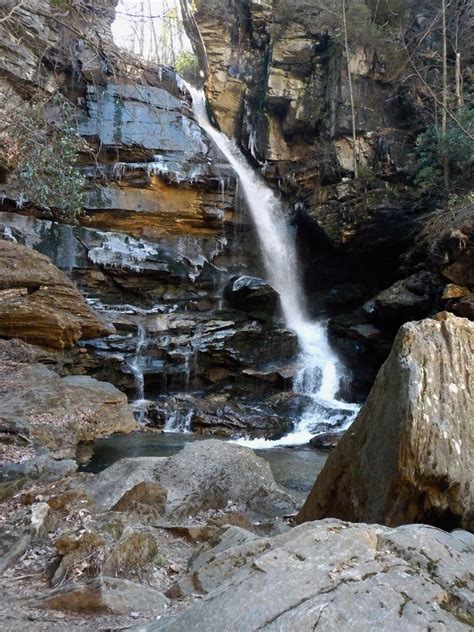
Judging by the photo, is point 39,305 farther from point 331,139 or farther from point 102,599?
point 331,139

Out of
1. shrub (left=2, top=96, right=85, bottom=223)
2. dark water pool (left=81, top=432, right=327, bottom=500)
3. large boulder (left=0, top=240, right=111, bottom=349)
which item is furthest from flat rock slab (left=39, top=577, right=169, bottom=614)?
large boulder (left=0, top=240, right=111, bottom=349)

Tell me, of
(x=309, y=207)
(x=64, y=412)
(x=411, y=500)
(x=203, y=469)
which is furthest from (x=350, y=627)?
(x=309, y=207)

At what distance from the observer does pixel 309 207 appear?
18891mm

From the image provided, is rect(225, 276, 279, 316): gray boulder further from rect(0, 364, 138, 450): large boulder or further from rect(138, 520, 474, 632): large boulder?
rect(138, 520, 474, 632): large boulder

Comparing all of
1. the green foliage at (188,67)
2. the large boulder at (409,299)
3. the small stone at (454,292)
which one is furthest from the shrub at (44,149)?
the green foliage at (188,67)

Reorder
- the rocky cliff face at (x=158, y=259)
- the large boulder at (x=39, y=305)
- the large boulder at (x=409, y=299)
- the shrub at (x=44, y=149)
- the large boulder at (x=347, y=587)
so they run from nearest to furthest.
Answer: the large boulder at (x=347, y=587) → the shrub at (x=44, y=149) → the large boulder at (x=39, y=305) → the large boulder at (x=409, y=299) → the rocky cliff face at (x=158, y=259)

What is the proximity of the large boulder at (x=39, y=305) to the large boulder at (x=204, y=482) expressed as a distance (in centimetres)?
670

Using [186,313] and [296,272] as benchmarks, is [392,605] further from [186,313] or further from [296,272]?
[296,272]

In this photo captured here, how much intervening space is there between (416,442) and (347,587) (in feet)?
4.84

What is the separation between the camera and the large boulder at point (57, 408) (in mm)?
8219

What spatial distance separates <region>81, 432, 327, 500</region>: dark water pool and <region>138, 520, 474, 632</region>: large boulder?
5385 millimetres

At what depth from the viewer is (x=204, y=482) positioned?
5.54 meters

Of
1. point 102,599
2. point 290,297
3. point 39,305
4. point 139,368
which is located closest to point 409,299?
point 290,297

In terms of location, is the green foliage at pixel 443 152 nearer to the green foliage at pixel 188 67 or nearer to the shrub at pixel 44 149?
the shrub at pixel 44 149
